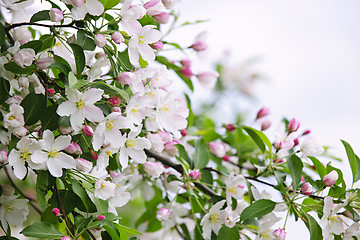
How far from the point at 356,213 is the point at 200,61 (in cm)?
48

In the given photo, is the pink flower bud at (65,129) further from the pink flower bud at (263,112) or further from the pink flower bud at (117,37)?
the pink flower bud at (263,112)

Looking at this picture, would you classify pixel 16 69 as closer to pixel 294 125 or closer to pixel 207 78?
pixel 207 78

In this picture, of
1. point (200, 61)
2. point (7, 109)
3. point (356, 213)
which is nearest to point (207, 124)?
point (200, 61)

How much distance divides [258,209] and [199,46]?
40cm

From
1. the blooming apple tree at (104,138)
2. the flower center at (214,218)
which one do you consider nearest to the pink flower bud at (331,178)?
the blooming apple tree at (104,138)

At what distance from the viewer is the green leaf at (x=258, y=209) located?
82cm

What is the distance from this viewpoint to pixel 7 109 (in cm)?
79

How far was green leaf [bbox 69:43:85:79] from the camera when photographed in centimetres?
69

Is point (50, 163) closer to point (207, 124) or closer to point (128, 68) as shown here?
point (128, 68)

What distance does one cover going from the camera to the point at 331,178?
32.8 inches


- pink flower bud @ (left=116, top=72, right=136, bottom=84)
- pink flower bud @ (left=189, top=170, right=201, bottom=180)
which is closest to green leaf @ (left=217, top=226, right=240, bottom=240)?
pink flower bud @ (left=189, top=170, right=201, bottom=180)

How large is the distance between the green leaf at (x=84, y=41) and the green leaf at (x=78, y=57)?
0.04 ft

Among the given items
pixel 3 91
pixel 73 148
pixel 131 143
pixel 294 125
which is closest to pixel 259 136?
pixel 294 125

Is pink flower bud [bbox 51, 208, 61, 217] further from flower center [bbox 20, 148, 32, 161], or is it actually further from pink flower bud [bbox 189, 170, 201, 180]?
pink flower bud [bbox 189, 170, 201, 180]
